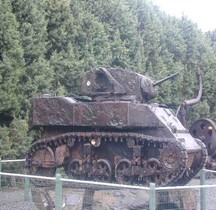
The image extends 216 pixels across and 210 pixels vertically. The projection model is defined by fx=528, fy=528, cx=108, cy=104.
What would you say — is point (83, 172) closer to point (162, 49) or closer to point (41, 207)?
point (41, 207)

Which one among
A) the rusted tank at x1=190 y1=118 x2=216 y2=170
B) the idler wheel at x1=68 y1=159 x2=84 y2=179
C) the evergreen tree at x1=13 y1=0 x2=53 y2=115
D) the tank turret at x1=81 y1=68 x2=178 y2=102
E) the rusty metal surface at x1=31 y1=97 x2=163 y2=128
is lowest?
the idler wheel at x1=68 y1=159 x2=84 y2=179

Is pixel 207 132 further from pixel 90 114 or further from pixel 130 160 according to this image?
pixel 90 114

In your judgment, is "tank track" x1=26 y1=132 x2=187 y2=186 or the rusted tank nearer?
"tank track" x1=26 y1=132 x2=187 y2=186

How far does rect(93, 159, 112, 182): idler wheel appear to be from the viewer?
38.9 ft

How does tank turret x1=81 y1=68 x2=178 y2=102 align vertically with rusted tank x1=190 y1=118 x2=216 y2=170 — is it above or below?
above

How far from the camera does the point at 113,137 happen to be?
11742 millimetres

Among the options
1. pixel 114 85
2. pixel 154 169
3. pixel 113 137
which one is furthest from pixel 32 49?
pixel 154 169

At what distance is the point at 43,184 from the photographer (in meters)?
10.5

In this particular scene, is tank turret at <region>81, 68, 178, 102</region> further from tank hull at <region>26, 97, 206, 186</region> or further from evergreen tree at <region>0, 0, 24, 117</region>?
evergreen tree at <region>0, 0, 24, 117</region>

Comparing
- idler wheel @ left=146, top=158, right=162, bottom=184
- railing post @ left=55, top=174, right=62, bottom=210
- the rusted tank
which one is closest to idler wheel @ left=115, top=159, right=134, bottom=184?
idler wheel @ left=146, top=158, right=162, bottom=184

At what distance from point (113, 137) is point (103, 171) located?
83cm

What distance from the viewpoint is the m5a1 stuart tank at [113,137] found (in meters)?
11.5

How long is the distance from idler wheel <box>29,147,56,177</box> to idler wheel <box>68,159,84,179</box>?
39 cm

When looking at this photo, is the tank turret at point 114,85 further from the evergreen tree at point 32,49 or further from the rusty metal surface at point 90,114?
the evergreen tree at point 32,49
